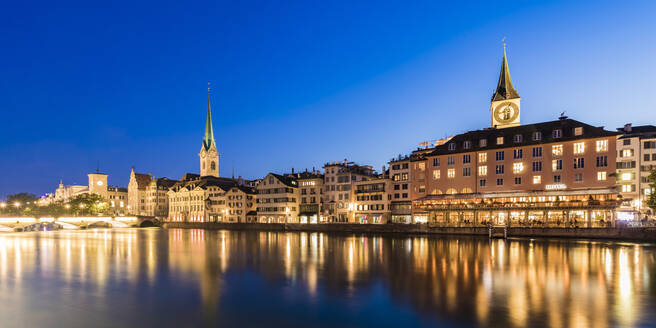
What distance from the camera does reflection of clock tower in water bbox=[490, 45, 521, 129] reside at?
97.1 m

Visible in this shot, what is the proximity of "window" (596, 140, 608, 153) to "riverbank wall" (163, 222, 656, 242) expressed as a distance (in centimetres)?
1233

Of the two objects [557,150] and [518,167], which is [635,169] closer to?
[557,150]

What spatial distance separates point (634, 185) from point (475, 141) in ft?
77.4

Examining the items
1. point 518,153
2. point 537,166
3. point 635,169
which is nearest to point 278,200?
point 518,153

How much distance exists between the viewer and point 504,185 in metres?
65.6

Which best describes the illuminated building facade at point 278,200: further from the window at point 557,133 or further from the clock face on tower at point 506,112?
the window at point 557,133

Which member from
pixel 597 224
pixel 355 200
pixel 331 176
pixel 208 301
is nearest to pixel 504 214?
pixel 597 224

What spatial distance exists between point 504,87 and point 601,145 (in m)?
46.9

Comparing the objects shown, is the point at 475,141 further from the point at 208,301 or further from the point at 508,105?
the point at 208,301

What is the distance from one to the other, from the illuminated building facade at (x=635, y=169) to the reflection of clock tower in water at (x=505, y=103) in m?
33.3

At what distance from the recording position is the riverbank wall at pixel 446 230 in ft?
166

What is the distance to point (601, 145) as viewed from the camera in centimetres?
5816

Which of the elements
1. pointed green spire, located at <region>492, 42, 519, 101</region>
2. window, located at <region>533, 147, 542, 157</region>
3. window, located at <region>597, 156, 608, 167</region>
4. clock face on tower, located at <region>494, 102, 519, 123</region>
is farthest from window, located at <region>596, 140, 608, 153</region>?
pointed green spire, located at <region>492, 42, 519, 101</region>

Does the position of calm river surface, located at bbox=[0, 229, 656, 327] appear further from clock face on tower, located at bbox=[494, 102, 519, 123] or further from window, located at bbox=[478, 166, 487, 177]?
clock face on tower, located at bbox=[494, 102, 519, 123]
